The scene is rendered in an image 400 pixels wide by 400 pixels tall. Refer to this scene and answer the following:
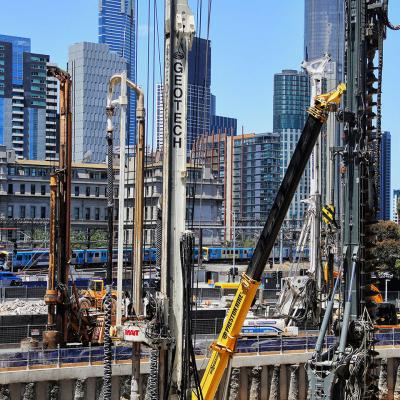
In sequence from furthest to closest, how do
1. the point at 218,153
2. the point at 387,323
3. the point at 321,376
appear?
the point at 218,153
the point at 387,323
the point at 321,376

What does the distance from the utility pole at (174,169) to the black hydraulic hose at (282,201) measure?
17.4 ft

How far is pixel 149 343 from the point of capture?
2077 cm

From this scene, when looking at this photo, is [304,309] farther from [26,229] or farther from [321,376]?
[26,229]

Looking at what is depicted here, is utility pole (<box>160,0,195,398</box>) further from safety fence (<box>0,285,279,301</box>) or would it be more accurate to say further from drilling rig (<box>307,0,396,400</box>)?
safety fence (<box>0,285,279,301</box>)

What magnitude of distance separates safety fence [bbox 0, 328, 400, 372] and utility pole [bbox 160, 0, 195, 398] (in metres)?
11.2

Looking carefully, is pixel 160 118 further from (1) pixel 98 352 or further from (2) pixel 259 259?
(2) pixel 259 259

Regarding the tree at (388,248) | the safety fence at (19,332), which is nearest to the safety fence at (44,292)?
the safety fence at (19,332)

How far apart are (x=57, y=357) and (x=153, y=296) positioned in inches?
589

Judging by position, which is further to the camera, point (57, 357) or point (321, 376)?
point (57, 357)

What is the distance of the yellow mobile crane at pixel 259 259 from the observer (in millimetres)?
25922

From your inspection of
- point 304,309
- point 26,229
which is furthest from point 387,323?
point 26,229

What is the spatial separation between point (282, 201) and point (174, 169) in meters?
5.59

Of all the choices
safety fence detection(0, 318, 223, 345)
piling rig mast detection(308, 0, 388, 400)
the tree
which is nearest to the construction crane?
safety fence detection(0, 318, 223, 345)

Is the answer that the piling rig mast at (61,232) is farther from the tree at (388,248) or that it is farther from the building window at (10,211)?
the building window at (10,211)
